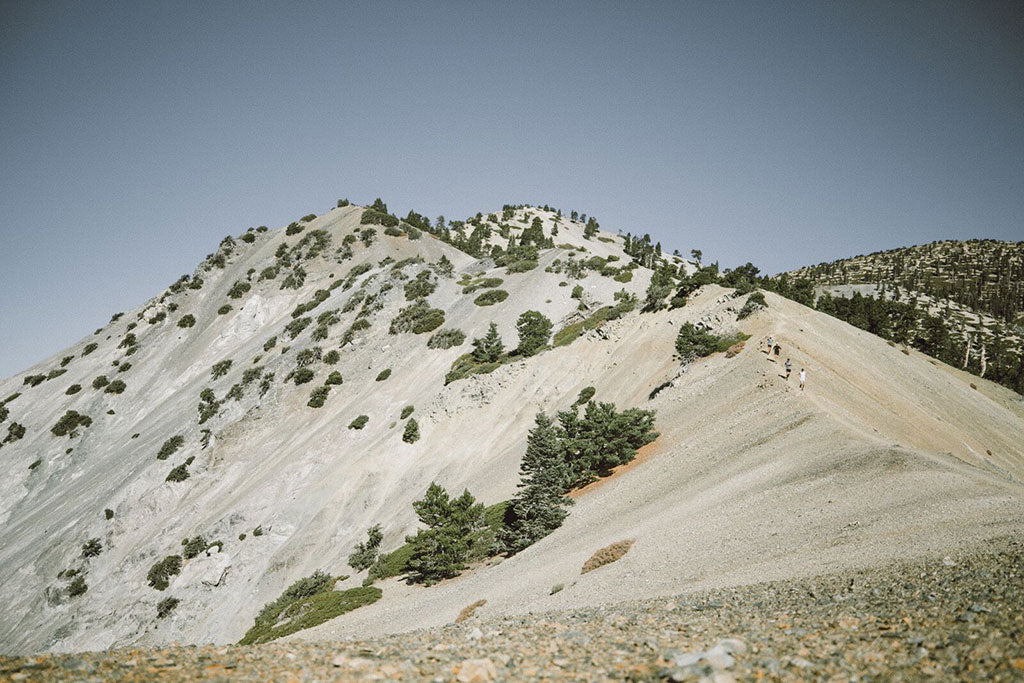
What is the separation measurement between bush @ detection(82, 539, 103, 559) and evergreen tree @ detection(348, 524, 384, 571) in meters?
31.7

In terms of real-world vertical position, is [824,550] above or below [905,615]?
below

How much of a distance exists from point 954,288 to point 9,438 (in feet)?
789

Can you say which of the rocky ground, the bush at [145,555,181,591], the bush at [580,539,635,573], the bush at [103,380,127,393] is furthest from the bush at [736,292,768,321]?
the bush at [103,380,127,393]

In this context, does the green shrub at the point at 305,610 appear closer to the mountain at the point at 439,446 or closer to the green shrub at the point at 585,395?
the mountain at the point at 439,446


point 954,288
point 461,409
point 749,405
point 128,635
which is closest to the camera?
point 749,405

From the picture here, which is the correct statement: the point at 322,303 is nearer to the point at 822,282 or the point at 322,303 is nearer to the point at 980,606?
the point at 980,606

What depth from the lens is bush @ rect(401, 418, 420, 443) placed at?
155ft

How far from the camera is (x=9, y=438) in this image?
7644cm

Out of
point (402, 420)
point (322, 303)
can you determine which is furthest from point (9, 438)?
point (402, 420)

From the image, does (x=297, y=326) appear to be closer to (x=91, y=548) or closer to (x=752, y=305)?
(x=91, y=548)

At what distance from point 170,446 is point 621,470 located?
55190mm

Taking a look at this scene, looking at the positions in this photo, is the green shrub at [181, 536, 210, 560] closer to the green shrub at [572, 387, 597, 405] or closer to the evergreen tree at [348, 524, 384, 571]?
the evergreen tree at [348, 524, 384, 571]

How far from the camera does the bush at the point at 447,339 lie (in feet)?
203

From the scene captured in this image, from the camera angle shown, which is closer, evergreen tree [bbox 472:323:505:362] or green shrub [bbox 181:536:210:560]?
green shrub [bbox 181:536:210:560]
